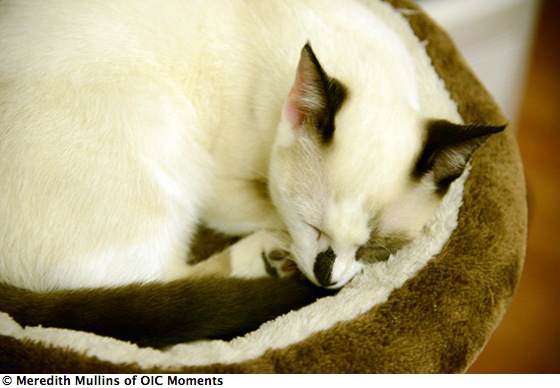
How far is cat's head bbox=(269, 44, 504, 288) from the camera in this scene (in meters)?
1.09

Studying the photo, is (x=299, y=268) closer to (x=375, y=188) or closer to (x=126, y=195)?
(x=375, y=188)

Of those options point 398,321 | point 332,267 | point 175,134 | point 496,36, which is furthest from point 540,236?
point 175,134

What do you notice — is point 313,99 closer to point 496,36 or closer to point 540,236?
point 540,236

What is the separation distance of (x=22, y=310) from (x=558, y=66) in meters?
2.68

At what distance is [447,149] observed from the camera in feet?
3.48

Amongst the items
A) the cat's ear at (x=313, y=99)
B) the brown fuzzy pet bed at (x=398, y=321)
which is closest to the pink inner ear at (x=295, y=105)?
the cat's ear at (x=313, y=99)

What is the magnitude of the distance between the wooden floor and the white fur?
3.36 feet

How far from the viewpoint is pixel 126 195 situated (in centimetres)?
120

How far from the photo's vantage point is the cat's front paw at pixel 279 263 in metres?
1.33

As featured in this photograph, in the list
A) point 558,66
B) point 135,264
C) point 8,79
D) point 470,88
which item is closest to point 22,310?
point 135,264

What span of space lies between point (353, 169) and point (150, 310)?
52cm

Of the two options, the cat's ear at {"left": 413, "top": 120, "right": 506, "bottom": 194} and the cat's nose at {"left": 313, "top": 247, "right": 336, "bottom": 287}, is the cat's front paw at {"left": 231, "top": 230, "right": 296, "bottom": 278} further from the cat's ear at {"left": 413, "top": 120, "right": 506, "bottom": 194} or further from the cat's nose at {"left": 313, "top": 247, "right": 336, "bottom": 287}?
the cat's ear at {"left": 413, "top": 120, "right": 506, "bottom": 194}

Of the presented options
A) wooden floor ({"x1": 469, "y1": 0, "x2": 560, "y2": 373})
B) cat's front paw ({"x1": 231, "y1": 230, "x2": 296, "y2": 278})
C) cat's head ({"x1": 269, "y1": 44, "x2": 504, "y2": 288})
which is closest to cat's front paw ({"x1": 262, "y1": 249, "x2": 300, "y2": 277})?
cat's front paw ({"x1": 231, "y1": 230, "x2": 296, "y2": 278})

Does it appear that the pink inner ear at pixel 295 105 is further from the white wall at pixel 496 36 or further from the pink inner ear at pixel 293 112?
the white wall at pixel 496 36
